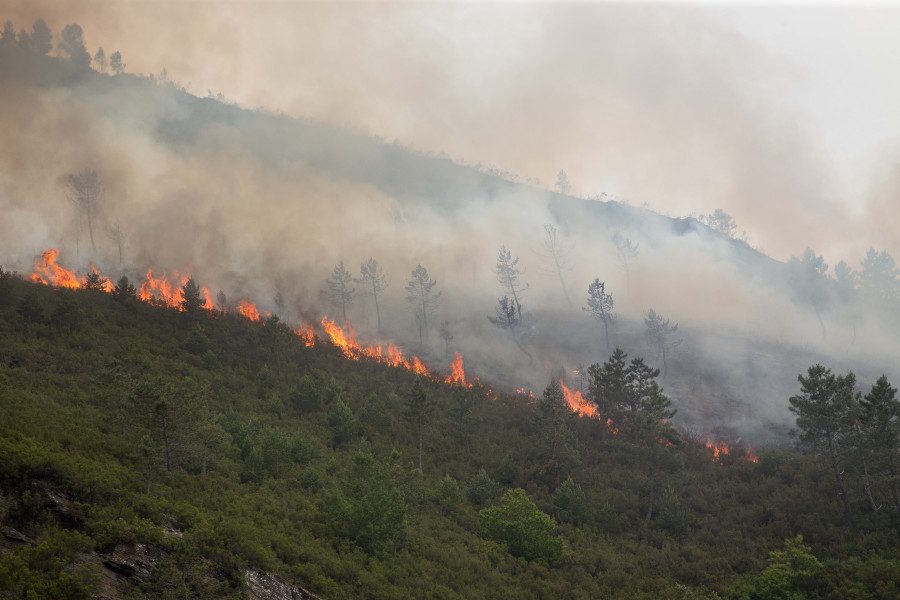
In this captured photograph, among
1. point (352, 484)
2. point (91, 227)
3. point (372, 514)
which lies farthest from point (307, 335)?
point (91, 227)

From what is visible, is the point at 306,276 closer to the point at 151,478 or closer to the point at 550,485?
the point at 550,485

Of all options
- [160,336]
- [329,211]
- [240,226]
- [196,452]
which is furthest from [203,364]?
[329,211]

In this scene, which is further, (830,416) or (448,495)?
(448,495)

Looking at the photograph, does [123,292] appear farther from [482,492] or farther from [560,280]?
[560,280]

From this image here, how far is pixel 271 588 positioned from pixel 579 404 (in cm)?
5710

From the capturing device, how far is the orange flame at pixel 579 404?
6519 cm

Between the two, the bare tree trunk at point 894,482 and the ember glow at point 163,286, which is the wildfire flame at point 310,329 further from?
the bare tree trunk at point 894,482

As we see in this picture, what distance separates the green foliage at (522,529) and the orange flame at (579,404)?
2835 cm

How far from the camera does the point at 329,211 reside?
129m

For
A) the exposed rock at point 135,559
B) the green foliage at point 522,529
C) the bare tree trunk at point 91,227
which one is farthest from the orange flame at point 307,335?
the exposed rock at point 135,559

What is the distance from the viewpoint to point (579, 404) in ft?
230

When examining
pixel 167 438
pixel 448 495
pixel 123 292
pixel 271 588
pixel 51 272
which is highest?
pixel 51 272

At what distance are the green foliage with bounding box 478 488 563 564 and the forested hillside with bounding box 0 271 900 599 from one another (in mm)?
165

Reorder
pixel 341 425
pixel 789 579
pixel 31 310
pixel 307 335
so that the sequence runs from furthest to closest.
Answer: pixel 307 335
pixel 31 310
pixel 341 425
pixel 789 579
